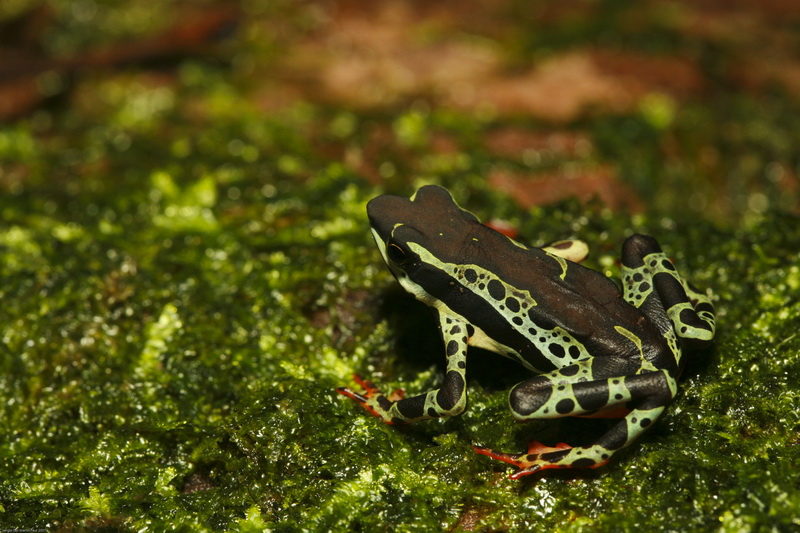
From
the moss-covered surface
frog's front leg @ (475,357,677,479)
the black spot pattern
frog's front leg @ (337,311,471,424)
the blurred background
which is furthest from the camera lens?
the blurred background

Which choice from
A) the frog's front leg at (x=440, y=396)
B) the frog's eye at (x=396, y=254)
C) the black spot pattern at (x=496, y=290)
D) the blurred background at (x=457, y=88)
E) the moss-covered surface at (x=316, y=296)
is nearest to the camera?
the moss-covered surface at (x=316, y=296)

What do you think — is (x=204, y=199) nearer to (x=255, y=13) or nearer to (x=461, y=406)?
(x=461, y=406)

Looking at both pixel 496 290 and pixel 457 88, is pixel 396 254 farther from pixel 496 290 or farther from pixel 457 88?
pixel 457 88

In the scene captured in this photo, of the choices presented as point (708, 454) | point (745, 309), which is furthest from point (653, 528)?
point (745, 309)

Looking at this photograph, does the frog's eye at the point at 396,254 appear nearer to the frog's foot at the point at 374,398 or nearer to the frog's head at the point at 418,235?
the frog's head at the point at 418,235

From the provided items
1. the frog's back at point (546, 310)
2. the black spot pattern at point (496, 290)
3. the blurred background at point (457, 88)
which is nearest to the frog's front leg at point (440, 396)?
the frog's back at point (546, 310)

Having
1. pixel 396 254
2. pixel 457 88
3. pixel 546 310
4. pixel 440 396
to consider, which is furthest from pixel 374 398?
pixel 457 88

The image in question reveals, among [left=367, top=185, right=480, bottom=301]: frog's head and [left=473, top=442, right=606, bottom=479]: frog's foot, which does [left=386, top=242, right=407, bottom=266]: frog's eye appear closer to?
[left=367, top=185, right=480, bottom=301]: frog's head

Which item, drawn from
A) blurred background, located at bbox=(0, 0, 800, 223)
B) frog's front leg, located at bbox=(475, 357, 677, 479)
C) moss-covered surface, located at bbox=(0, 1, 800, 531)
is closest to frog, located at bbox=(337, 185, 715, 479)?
frog's front leg, located at bbox=(475, 357, 677, 479)
